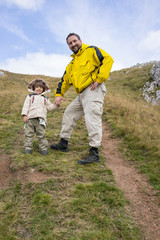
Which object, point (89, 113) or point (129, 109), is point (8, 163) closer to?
point (89, 113)

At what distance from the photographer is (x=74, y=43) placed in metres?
4.75

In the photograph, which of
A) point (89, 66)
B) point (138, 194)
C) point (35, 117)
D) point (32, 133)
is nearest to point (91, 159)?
point (138, 194)

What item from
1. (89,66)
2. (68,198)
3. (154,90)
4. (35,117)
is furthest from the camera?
(154,90)

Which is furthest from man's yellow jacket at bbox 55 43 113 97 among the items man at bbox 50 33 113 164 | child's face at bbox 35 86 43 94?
child's face at bbox 35 86 43 94

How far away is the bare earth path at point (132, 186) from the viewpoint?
296 cm

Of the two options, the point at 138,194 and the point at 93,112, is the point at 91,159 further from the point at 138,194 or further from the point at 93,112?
the point at 138,194

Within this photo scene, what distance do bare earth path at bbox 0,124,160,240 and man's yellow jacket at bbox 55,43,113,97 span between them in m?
2.12

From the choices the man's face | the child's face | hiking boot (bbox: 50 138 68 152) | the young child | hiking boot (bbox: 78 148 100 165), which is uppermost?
the man's face

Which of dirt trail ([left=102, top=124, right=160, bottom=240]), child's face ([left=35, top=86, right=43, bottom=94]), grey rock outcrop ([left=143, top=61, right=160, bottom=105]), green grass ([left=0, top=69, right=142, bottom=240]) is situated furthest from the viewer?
grey rock outcrop ([left=143, top=61, right=160, bottom=105])

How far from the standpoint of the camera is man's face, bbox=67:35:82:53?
475 centimetres

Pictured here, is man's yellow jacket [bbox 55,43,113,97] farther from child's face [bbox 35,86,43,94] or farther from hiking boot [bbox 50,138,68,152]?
hiking boot [bbox 50,138,68,152]

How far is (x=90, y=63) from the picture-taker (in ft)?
14.9

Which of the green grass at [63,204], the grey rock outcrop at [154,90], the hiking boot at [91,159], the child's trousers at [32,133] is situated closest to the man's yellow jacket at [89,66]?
the child's trousers at [32,133]

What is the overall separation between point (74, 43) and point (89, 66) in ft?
2.47
